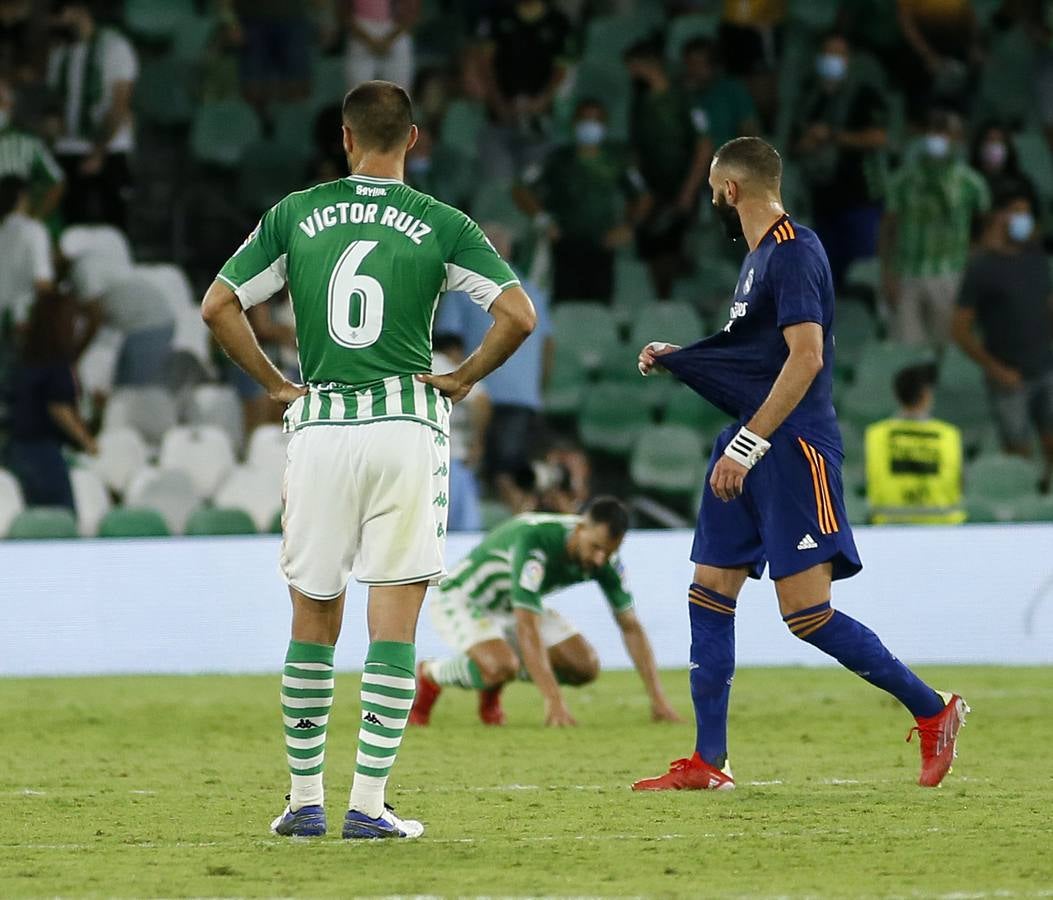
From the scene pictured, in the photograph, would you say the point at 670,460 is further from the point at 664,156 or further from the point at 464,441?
the point at 664,156

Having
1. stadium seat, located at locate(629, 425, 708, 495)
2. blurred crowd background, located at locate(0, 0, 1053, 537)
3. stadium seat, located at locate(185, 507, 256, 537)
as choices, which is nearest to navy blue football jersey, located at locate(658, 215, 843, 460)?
blurred crowd background, located at locate(0, 0, 1053, 537)

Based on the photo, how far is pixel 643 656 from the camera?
31.6 ft

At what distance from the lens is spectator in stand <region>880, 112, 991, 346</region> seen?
52.3 ft

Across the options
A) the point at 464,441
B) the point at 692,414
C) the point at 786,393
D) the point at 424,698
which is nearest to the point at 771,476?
the point at 786,393

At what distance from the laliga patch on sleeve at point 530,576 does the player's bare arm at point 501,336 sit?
407 centimetres

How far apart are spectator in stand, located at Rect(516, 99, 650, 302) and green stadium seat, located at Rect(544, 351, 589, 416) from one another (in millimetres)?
616

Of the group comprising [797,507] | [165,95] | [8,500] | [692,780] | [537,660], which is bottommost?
[692,780]

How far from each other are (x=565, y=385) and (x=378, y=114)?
10270 mm

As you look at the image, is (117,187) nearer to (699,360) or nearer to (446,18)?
(446,18)

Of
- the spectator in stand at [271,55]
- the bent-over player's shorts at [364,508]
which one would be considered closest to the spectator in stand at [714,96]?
the spectator in stand at [271,55]

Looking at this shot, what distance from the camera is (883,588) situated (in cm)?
1250

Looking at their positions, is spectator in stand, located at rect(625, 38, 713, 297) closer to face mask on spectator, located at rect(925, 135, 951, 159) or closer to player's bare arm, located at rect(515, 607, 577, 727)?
face mask on spectator, located at rect(925, 135, 951, 159)

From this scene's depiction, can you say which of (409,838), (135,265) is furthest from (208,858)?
(135,265)

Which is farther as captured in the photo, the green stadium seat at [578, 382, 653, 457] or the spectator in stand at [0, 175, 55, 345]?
the green stadium seat at [578, 382, 653, 457]
